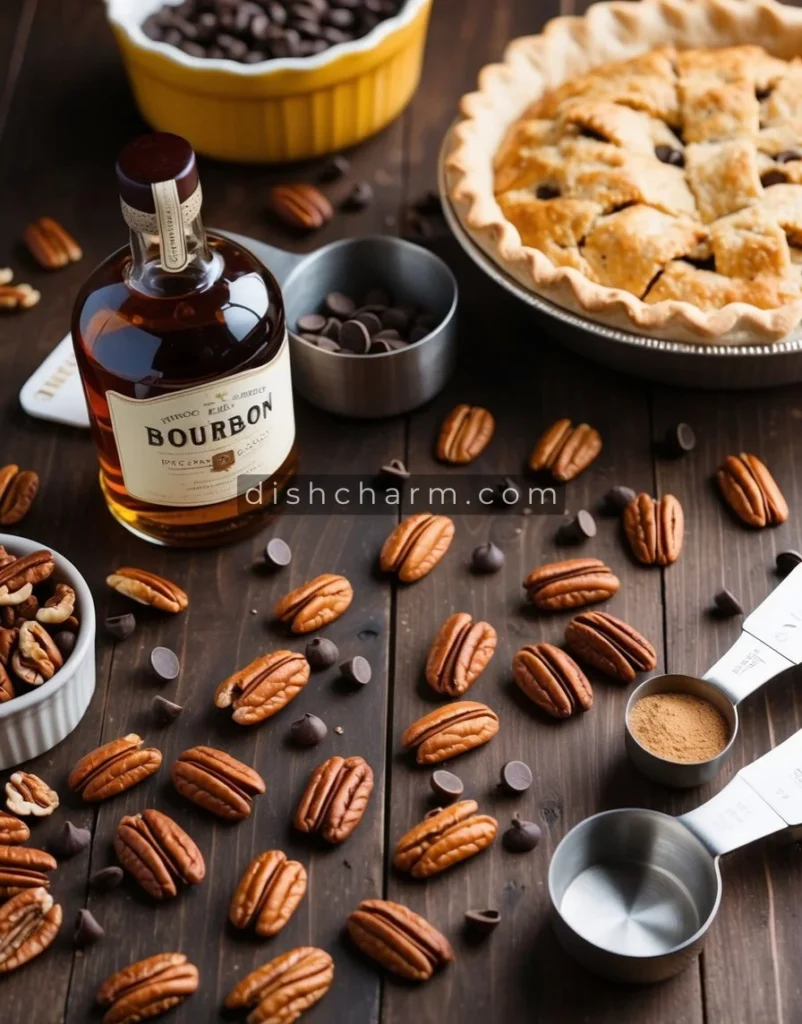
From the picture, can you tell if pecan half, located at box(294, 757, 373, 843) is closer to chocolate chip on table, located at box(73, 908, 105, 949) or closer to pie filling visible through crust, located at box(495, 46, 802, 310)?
chocolate chip on table, located at box(73, 908, 105, 949)

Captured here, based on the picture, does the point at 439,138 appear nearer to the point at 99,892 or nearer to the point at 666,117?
the point at 666,117

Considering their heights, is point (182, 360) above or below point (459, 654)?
above

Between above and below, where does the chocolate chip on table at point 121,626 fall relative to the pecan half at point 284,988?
above

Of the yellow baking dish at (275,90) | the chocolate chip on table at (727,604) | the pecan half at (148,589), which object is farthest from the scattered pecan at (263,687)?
the yellow baking dish at (275,90)

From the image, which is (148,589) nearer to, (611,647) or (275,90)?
(611,647)

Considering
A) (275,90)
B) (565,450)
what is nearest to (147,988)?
(565,450)

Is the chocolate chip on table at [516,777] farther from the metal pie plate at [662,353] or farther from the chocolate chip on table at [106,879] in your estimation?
the metal pie plate at [662,353]
